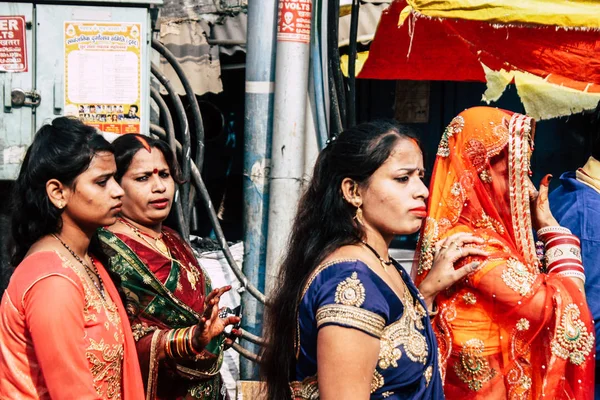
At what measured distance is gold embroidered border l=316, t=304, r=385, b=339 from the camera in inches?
88.8

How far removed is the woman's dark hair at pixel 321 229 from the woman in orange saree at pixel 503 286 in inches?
30.0

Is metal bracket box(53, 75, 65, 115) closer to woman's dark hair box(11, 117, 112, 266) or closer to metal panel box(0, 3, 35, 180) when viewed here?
metal panel box(0, 3, 35, 180)

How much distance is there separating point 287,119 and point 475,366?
1697 millimetres

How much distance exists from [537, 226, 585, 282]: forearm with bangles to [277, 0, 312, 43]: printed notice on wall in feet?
5.41

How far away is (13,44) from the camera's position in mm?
4203

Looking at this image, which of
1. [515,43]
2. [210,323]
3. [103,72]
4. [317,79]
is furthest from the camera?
[515,43]

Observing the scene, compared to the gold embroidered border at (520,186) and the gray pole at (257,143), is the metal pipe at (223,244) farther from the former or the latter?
the gold embroidered border at (520,186)

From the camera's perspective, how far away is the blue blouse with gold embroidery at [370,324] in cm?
229

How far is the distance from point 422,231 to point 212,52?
9.69 ft

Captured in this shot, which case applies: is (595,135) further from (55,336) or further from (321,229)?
(55,336)

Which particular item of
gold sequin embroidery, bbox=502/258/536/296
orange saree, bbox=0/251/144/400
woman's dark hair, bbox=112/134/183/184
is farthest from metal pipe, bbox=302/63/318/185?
orange saree, bbox=0/251/144/400

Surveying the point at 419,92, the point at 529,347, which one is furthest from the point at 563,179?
the point at 419,92

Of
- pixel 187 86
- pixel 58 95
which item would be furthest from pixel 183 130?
pixel 58 95

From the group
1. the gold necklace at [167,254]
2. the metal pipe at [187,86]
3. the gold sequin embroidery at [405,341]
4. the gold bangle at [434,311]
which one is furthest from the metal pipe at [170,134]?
the gold sequin embroidery at [405,341]
